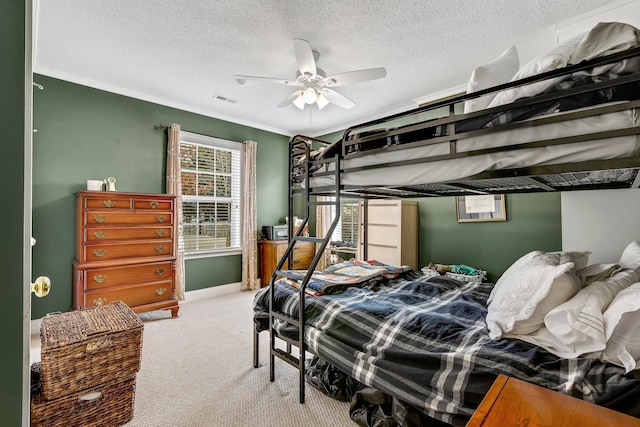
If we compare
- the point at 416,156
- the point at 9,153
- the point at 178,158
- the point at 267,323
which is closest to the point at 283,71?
the point at 178,158

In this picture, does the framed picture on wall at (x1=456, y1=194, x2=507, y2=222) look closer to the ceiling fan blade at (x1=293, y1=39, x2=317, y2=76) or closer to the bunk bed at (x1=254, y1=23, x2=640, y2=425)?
the bunk bed at (x1=254, y1=23, x2=640, y2=425)

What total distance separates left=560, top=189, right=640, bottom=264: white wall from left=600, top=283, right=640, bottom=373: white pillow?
5.53ft

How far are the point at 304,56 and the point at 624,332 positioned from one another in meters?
2.54

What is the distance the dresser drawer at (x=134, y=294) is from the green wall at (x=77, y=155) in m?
0.59

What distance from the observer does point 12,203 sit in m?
0.89

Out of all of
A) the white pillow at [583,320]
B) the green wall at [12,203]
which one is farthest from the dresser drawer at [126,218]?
the white pillow at [583,320]

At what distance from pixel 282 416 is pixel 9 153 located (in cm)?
182

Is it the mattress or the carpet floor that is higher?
the mattress

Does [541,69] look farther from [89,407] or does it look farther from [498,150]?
[89,407]

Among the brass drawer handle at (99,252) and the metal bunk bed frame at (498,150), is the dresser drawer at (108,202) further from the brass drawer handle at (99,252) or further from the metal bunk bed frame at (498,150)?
the metal bunk bed frame at (498,150)

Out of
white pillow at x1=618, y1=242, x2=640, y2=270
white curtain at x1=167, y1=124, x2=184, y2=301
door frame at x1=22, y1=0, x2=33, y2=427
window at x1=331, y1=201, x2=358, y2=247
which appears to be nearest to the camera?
door frame at x1=22, y1=0, x2=33, y2=427

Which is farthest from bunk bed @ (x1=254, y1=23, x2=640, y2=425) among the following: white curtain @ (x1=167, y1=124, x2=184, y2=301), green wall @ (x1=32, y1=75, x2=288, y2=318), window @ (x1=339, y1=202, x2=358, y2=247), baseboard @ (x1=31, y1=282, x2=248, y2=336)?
window @ (x1=339, y1=202, x2=358, y2=247)

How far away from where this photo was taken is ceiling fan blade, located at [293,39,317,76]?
7.68 ft

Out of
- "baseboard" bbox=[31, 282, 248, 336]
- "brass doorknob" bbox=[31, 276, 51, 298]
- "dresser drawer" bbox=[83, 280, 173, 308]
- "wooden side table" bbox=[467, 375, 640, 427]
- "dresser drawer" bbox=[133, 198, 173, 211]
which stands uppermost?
"dresser drawer" bbox=[133, 198, 173, 211]
